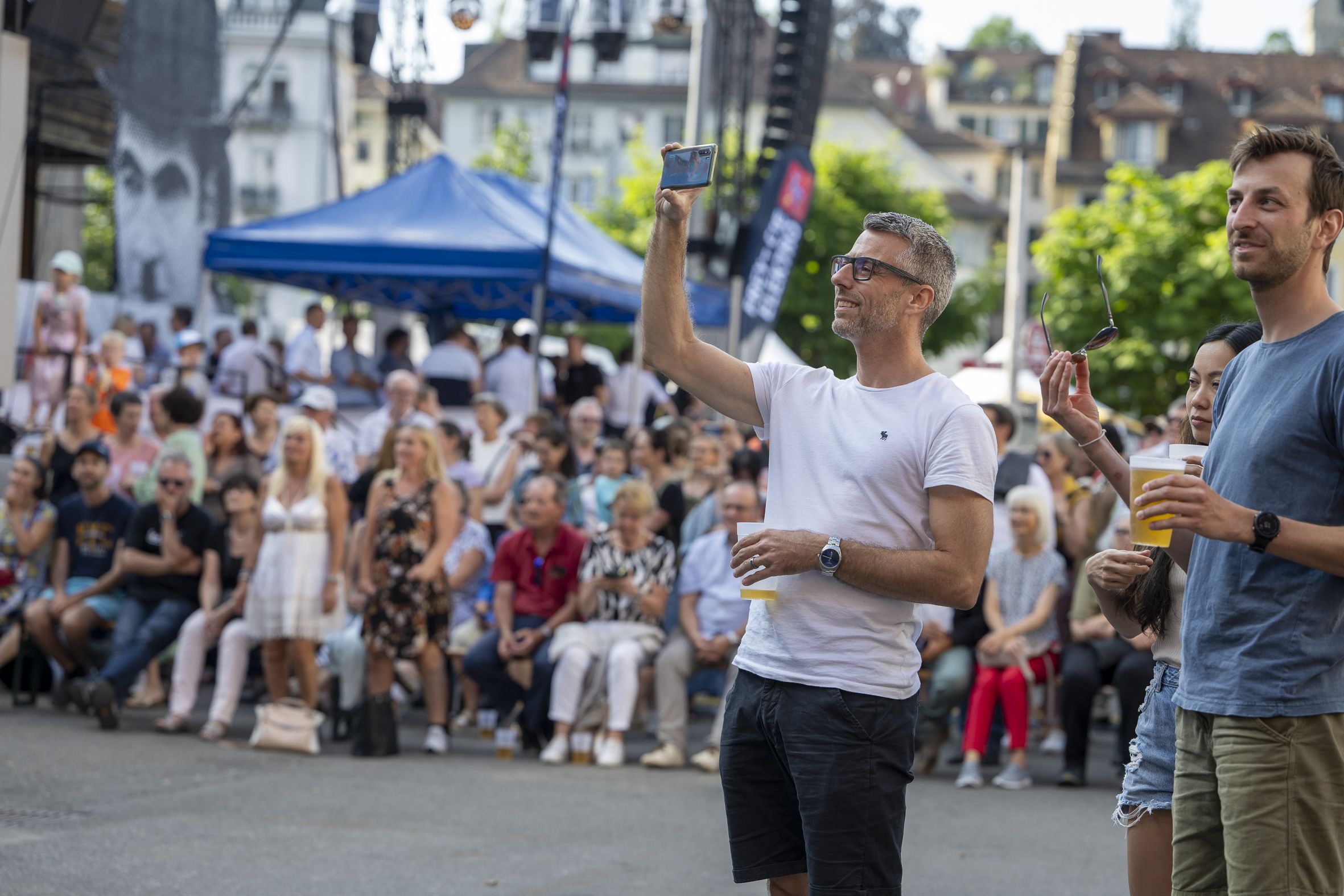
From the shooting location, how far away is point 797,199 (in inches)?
708

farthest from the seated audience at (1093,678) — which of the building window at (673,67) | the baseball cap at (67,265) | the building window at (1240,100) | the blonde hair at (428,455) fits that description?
the building window at (673,67)

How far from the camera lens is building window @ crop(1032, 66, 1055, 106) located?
294ft

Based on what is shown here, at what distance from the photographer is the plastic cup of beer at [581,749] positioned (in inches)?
373

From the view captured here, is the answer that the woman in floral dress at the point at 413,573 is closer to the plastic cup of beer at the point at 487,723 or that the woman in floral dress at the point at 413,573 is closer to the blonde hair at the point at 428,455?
the blonde hair at the point at 428,455

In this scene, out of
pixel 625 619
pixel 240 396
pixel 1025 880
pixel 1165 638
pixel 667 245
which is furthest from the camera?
pixel 240 396

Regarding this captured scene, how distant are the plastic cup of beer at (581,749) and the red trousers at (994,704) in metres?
2.16

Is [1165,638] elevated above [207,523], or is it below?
above

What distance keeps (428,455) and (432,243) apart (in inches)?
204

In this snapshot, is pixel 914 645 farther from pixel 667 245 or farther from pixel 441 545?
pixel 441 545

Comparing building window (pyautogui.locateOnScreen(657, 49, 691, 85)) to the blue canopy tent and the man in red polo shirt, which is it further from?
the man in red polo shirt

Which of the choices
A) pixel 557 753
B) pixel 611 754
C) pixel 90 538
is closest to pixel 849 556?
pixel 611 754

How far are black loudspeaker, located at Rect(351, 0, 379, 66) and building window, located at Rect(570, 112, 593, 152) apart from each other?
54.0 metres

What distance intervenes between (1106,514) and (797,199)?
8.29 meters

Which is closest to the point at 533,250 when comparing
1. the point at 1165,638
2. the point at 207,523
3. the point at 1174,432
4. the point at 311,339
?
the point at 311,339
